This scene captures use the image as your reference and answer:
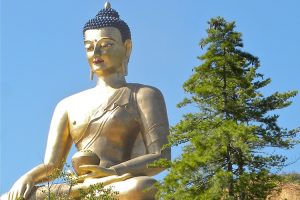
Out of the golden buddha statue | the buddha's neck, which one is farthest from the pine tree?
the buddha's neck

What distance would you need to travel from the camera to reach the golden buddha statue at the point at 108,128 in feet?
39.7

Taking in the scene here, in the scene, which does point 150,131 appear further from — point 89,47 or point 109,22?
point 109,22

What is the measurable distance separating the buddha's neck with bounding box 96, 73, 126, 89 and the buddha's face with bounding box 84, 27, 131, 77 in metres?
0.07

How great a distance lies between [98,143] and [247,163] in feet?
16.4

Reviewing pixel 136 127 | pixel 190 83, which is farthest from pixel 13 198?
pixel 190 83

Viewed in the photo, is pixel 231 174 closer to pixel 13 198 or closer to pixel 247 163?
pixel 247 163

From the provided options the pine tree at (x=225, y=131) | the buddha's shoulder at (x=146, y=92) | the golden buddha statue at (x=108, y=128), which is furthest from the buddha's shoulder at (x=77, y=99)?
the pine tree at (x=225, y=131)

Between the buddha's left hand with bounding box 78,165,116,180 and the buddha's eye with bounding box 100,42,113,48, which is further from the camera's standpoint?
the buddha's eye with bounding box 100,42,113,48

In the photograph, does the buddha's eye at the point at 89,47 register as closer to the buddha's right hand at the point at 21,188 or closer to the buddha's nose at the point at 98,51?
the buddha's nose at the point at 98,51

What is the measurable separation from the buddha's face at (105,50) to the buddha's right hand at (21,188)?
7.93ft

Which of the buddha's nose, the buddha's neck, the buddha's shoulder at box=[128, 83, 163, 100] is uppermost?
the buddha's nose

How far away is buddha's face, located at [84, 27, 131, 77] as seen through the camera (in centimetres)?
1364

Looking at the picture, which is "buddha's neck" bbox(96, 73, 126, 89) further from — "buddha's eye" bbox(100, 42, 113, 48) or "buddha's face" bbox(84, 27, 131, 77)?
"buddha's eye" bbox(100, 42, 113, 48)

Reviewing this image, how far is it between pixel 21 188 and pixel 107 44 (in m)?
3.03
